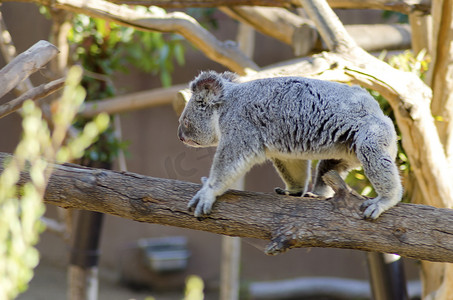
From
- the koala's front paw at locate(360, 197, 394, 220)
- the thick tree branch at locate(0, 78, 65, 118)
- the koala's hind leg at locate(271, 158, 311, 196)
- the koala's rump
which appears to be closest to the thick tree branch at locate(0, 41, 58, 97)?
the thick tree branch at locate(0, 78, 65, 118)

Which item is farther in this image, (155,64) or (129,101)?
(155,64)

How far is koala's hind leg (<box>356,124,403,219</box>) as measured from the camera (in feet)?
7.50

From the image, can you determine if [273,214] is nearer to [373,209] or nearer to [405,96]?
[373,209]

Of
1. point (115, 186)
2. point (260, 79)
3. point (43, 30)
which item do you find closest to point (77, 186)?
point (115, 186)

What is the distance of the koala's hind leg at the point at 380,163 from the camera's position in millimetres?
2287

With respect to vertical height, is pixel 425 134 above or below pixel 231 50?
below

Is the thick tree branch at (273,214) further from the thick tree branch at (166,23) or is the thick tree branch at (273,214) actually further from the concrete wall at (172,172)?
the concrete wall at (172,172)

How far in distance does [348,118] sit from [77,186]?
1.20 m

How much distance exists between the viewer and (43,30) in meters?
6.91

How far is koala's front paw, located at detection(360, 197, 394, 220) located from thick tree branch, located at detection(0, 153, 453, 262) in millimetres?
25

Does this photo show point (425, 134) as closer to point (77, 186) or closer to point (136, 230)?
point (77, 186)

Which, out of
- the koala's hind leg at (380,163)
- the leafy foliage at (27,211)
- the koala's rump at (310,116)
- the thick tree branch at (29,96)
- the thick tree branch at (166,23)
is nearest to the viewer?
the leafy foliage at (27,211)

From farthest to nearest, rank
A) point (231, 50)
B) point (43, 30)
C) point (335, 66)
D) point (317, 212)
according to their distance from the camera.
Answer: point (43, 30) → point (231, 50) → point (335, 66) → point (317, 212)

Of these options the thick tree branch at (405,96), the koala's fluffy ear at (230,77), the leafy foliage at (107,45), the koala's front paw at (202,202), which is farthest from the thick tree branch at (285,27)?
the koala's front paw at (202,202)
